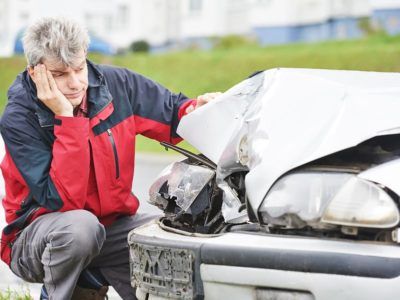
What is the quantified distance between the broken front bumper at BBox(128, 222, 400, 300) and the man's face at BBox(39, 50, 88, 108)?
0.92m

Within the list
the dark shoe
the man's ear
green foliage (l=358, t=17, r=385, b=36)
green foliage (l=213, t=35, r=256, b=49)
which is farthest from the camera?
green foliage (l=213, t=35, r=256, b=49)

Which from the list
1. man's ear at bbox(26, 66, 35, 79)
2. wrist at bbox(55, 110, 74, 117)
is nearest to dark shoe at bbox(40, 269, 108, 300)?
wrist at bbox(55, 110, 74, 117)

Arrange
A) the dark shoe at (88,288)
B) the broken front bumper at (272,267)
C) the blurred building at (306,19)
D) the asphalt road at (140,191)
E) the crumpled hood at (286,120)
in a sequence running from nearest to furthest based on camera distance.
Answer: the broken front bumper at (272,267)
the crumpled hood at (286,120)
the dark shoe at (88,288)
the asphalt road at (140,191)
the blurred building at (306,19)

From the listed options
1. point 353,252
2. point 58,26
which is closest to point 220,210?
point 353,252

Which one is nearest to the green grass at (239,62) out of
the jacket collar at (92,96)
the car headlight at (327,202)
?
the jacket collar at (92,96)

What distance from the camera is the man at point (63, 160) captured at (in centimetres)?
358

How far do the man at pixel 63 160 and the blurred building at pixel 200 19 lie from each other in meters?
22.7

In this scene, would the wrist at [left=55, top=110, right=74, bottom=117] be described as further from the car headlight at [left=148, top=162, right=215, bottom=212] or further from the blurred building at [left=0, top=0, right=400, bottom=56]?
the blurred building at [left=0, top=0, right=400, bottom=56]

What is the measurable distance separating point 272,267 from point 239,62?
21.4 m

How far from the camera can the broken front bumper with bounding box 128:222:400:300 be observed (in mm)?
2633

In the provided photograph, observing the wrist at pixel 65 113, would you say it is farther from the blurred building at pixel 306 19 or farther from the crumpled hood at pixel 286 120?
the blurred building at pixel 306 19

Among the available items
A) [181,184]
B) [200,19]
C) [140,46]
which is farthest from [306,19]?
[181,184]

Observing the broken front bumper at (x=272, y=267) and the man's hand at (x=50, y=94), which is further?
the man's hand at (x=50, y=94)

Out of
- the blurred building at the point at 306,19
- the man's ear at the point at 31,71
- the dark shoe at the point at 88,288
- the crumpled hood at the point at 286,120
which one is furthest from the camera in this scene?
the blurred building at the point at 306,19
